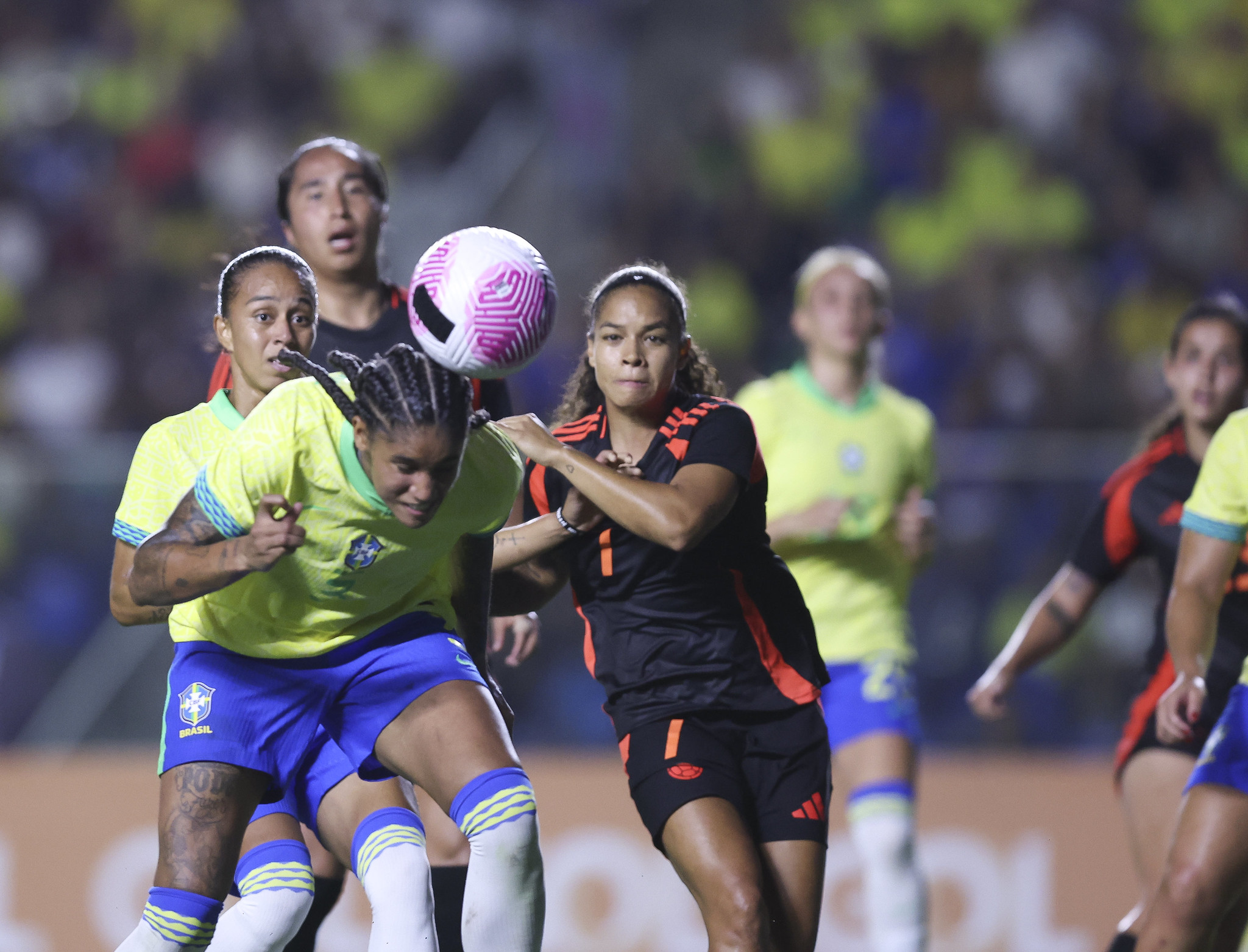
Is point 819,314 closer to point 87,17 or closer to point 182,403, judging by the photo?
point 182,403

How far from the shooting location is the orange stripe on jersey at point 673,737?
376cm

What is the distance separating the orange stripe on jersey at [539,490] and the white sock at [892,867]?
1.83 metres

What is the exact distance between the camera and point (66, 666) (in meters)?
6.93

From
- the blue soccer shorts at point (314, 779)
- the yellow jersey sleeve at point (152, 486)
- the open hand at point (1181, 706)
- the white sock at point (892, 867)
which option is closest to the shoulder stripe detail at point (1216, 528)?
the open hand at point (1181, 706)

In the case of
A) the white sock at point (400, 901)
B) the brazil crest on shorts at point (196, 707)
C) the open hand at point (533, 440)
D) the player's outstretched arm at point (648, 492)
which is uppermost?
the open hand at point (533, 440)

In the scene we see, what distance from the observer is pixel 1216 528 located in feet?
13.4

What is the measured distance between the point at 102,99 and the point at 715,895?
9.16m

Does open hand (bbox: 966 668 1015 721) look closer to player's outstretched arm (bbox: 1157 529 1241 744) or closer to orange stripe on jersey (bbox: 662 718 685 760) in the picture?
player's outstretched arm (bbox: 1157 529 1241 744)

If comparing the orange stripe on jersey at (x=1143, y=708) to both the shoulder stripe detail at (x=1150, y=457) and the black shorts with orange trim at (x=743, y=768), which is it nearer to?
the shoulder stripe detail at (x=1150, y=457)

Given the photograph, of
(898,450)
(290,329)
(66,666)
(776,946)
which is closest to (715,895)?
(776,946)

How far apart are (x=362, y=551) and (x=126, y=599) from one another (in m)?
0.63

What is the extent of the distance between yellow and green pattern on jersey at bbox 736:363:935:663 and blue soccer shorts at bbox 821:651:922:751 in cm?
5

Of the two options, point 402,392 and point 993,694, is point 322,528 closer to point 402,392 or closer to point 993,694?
point 402,392

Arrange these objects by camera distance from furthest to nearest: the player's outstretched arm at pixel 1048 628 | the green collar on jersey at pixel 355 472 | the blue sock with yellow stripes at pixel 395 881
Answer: the player's outstretched arm at pixel 1048 628 → the blue sock with yellow stripes at pixel 395 881 → the green collar on jersey at pixel 355 472
